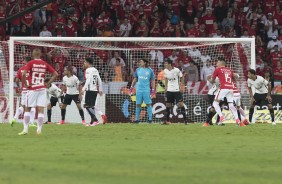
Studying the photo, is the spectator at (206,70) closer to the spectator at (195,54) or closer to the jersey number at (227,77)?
the spectator at (195,54)

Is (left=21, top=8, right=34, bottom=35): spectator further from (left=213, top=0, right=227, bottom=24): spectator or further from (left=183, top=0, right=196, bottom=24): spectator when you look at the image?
(left=213, top=0, right=227, bottom=24): spectator

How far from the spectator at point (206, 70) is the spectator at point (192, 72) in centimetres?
23

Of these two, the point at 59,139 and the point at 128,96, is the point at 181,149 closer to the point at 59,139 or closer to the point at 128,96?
the point at 59,139

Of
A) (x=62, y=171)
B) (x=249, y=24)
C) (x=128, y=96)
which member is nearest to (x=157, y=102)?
(x=128, y=96)

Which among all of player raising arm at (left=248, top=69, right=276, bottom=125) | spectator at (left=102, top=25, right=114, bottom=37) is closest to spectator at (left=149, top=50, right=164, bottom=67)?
spectator at (left=102, top=25, right=114, bottom=37)

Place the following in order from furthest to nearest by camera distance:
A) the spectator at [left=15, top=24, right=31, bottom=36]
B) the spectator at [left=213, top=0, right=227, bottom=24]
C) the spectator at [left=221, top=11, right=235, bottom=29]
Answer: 1. the spectator at [left=213, top=0, right=227, bottom=24]
2. the spectator at [left=221, top=11, right=235, bottom=29]
3. the spectator at [left=15, top=24, right=31, bottom=36]

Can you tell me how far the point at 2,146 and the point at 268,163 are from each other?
612cm

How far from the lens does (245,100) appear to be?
34.0 meters

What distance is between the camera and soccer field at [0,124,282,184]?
1209cm

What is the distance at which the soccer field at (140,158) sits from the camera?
12086 mm

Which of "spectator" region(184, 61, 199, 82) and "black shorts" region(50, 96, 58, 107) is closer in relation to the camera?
"black shorts" region(50, 96, 58, 107)

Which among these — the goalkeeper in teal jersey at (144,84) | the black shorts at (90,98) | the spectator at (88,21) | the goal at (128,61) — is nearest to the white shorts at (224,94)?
the goalkeeper in teal jersey at (144,84)

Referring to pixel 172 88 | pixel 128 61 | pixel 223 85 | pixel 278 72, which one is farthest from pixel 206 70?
pixel 223 85

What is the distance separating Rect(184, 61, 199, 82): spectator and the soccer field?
11.6m
